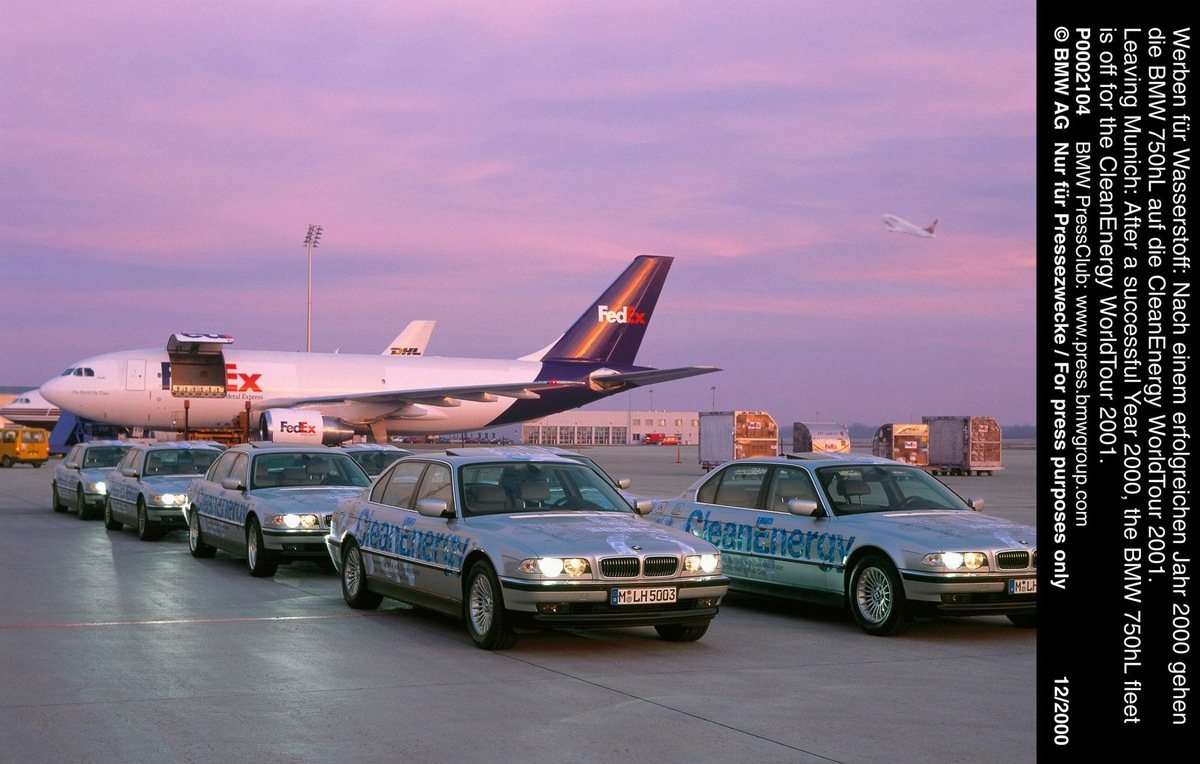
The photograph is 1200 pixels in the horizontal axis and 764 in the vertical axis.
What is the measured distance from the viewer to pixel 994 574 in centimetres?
1050

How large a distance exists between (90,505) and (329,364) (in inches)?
926

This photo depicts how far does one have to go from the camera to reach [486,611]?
9984 mm

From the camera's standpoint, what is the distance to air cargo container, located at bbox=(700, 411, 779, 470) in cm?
4697

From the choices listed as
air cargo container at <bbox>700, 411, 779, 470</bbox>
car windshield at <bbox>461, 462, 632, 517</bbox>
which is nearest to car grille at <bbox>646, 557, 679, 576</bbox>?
car windshield at <bbox>461, 462, 632, 517</bbox>

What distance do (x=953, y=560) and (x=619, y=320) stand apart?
4134 centimetres

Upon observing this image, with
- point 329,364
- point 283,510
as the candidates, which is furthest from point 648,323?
point 283,510

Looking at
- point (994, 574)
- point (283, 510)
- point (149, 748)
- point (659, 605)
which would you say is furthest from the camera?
point (283, 510)

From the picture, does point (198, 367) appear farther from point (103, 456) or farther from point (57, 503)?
point (103, 456)

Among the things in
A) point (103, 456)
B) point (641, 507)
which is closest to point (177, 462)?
point (103, 456)

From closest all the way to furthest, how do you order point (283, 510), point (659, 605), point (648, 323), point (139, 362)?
point (659, 605) < point (283, 510) < point (139, 362) < point (648, 323)

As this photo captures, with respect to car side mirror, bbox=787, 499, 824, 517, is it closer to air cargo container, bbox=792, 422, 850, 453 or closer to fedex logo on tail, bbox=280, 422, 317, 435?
fedex logo on tail, bbox=280, 422, 317, 435
